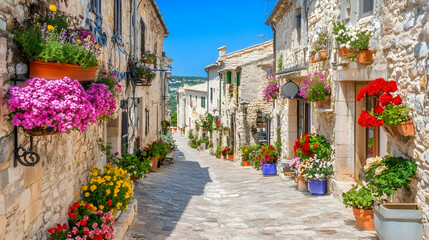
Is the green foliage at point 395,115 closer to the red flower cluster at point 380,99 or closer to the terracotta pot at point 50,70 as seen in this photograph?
the red flower cluster at point 380,99

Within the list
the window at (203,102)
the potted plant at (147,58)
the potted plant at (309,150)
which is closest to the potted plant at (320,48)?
the potted plant at (309,150)

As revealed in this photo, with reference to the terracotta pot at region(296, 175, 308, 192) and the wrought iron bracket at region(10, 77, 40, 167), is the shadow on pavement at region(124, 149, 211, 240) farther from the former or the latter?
the wrought iron bracket at region(10, 77, 40, 167)

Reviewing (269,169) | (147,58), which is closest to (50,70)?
(147,58)

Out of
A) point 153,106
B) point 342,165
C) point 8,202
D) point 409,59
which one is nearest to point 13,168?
point 8,202

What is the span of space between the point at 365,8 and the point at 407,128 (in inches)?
108

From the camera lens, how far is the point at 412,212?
449cm

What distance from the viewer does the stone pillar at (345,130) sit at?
739 centimetres

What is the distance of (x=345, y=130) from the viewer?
→ 7.45 meters

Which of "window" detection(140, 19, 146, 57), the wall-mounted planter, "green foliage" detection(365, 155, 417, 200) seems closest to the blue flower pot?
"window" detection(140, 19, 146, 57)

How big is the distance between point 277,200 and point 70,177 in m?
4.76

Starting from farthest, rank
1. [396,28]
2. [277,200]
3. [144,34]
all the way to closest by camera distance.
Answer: [144,34]
[277,200]
[396,28]

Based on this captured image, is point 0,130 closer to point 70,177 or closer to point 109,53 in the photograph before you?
point 70,177

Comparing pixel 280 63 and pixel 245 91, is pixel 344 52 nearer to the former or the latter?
pixel 280 63

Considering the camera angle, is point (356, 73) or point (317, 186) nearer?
point (356, 73)
